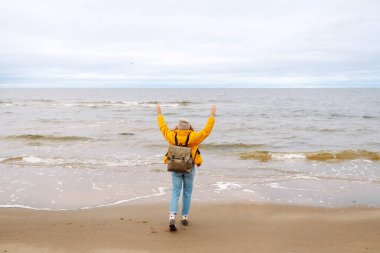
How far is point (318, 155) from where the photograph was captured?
47.1 feet

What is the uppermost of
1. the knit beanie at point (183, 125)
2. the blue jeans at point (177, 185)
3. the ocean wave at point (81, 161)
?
the knit beanie at point (183, 125)

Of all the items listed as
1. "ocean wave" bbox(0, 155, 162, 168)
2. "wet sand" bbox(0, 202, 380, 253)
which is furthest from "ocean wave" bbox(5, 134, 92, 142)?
"wet sand" bbox(0, 202, 380, 253)

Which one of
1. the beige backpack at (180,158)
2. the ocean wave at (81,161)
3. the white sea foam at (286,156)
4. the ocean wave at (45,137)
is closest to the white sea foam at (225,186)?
the beige backpack at (180,158)

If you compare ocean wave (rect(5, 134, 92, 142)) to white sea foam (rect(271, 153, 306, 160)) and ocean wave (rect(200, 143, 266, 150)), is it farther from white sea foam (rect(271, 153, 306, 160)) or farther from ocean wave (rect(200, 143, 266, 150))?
white sea foam (rect(271, 153, 306, 160))

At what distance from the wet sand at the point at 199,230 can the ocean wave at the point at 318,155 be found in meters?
6.57

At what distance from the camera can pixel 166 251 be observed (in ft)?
17.4

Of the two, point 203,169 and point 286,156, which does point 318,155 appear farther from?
point 203,169

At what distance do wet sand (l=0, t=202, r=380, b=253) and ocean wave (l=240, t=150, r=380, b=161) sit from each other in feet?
21.6

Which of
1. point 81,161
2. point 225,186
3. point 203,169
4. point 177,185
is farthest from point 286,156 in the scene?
point 177,185

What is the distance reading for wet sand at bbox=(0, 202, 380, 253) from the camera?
18.0 feet

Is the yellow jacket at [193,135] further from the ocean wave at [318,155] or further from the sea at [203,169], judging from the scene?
the ocean wave at [318,155]

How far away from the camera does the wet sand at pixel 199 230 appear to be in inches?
216

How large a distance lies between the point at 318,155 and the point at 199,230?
938cm

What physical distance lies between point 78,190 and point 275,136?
13362 mm
